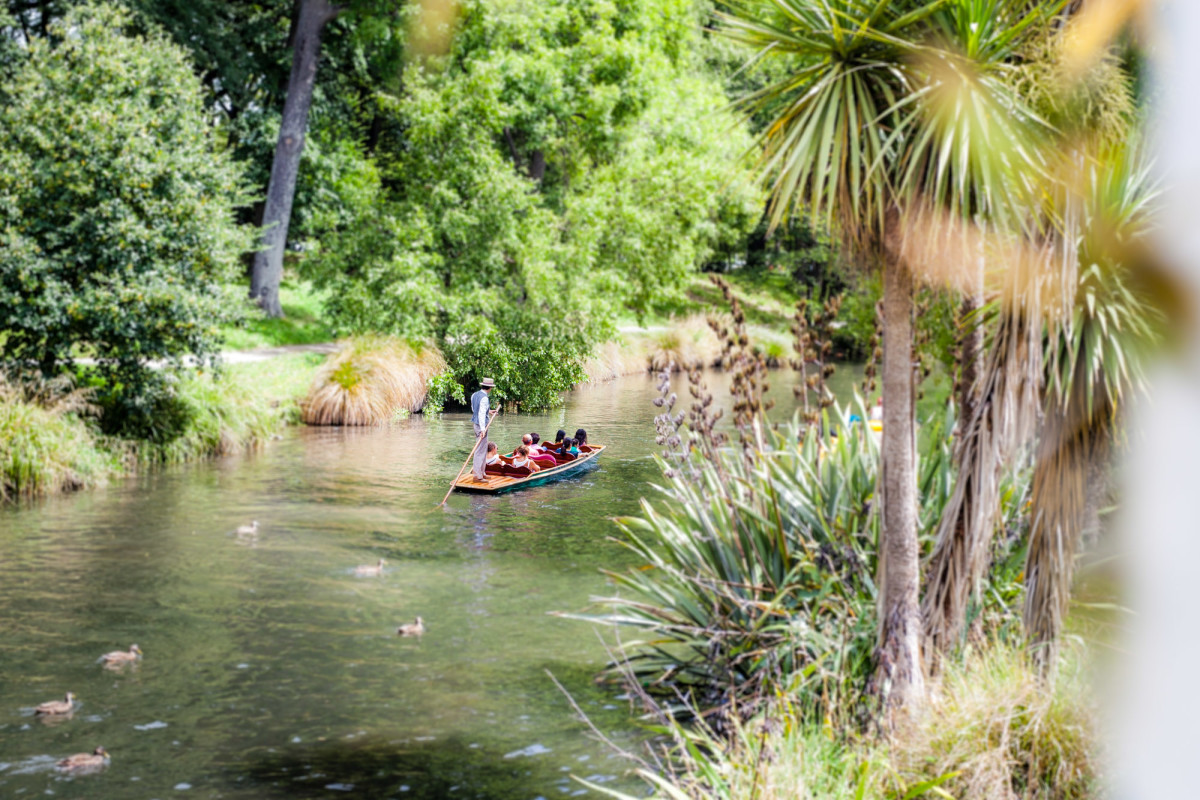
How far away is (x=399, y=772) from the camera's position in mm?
5922

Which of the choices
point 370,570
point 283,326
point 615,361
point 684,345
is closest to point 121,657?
point 370,570

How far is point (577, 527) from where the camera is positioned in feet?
22.6

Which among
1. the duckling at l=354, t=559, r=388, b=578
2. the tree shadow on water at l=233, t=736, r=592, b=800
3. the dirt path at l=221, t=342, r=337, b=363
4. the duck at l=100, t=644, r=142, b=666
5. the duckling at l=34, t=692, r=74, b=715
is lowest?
the tree shadow on water at l=233, t=736, r=592, b=800

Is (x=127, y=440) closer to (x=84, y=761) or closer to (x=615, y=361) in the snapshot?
(x=84, y=761)

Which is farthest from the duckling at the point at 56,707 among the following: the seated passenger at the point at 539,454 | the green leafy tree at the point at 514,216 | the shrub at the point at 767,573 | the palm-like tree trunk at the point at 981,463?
the palm-like tree trunk at the point at 981,463

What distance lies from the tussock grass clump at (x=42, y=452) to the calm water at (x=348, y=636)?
193 centimetres

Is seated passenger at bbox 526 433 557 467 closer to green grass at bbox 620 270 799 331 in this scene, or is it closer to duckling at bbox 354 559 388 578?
green grass at bbox 620 270 799 331

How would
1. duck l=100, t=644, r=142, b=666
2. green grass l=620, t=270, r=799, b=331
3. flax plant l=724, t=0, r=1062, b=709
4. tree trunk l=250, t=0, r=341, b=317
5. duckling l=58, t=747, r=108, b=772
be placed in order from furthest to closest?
tree trunk l=250, t=0, r=341, b=317, green grass l=620, t=270, r=799, b=331, duck l=100, t=644, r=142, b=666, duckling l=58, t=747, r=108, b=772, flax plant l=724, t=0, r=1062, b=709

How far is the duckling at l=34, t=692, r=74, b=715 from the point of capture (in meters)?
6.46

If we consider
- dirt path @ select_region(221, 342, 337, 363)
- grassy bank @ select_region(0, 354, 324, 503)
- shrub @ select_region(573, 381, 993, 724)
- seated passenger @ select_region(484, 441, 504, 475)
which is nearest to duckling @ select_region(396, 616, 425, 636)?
shrub @ select_region(573, 381, 993, 724)

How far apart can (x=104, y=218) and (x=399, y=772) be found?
28.7 feet

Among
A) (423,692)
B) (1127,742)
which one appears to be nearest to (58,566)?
(423,692)

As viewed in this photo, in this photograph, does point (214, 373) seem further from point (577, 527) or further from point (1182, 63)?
point (1182, 63)

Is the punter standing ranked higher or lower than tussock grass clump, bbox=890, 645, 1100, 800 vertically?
higher
